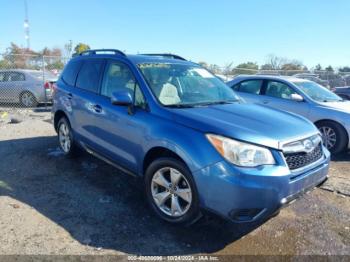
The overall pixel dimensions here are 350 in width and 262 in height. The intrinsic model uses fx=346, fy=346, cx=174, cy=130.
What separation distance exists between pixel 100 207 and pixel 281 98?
5.18 metres

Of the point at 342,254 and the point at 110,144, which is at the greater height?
the point at 110,144

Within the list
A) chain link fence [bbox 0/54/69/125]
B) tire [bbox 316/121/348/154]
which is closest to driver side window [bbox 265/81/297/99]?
tire [bbox 316/121/348/154]

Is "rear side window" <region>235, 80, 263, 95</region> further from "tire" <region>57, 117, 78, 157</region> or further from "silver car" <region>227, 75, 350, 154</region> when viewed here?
"tire" <region>57, 117, 78, 157</region>

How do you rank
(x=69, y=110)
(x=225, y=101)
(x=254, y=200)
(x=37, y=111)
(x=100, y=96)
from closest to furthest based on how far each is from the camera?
(x=254, y=200), (x=225, y=101), (x=100, y=96), (x=69, y=110), (x=37, y=111)

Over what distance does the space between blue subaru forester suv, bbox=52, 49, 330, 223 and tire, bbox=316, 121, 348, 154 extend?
312 cm

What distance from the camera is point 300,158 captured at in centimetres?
350

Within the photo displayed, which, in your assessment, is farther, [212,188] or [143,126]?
[143,126]

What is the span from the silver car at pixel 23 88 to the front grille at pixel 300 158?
10520mm

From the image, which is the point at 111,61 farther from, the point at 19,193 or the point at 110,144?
the point at 19,193

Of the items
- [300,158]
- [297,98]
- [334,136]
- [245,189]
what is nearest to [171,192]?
[245,189]

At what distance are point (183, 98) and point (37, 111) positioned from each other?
8917 millimetres

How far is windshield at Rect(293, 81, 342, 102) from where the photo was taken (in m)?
7.65

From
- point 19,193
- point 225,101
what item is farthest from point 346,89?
point 19,193

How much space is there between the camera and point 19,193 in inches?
178
